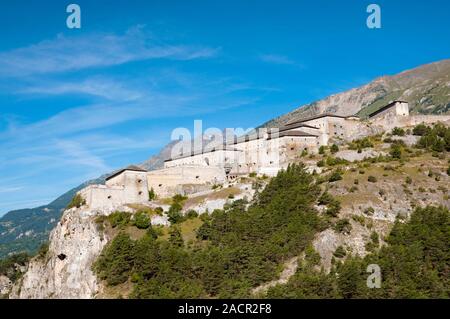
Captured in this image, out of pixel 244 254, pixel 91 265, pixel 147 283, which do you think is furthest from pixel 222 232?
pixel 91 265

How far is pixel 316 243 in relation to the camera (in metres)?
61.6

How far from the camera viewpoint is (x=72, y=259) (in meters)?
77.1

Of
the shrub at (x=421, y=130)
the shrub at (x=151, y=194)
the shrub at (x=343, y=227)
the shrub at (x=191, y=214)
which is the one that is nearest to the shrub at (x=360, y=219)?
the shrub at (x=343, y=227)

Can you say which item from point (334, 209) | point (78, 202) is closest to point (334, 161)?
point (334, 209)

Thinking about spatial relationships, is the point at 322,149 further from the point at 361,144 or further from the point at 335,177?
the point at 335,177

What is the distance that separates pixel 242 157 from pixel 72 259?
117ft

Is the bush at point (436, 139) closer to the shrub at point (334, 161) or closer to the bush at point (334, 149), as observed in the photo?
the bush at point (334, 149)

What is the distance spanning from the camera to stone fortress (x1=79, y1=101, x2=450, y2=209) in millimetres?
82438

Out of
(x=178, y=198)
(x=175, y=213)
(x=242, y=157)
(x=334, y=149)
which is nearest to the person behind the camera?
(x=175, y=213)

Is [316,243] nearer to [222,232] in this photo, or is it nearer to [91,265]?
[222,232]

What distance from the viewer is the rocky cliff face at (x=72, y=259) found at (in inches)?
2842

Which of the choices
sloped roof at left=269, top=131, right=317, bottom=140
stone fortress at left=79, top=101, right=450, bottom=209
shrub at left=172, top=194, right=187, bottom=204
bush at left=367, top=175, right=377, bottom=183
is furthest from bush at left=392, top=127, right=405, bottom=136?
shrub at left=172, top=194, right=187, bottom=204

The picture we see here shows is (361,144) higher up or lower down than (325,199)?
higher up
